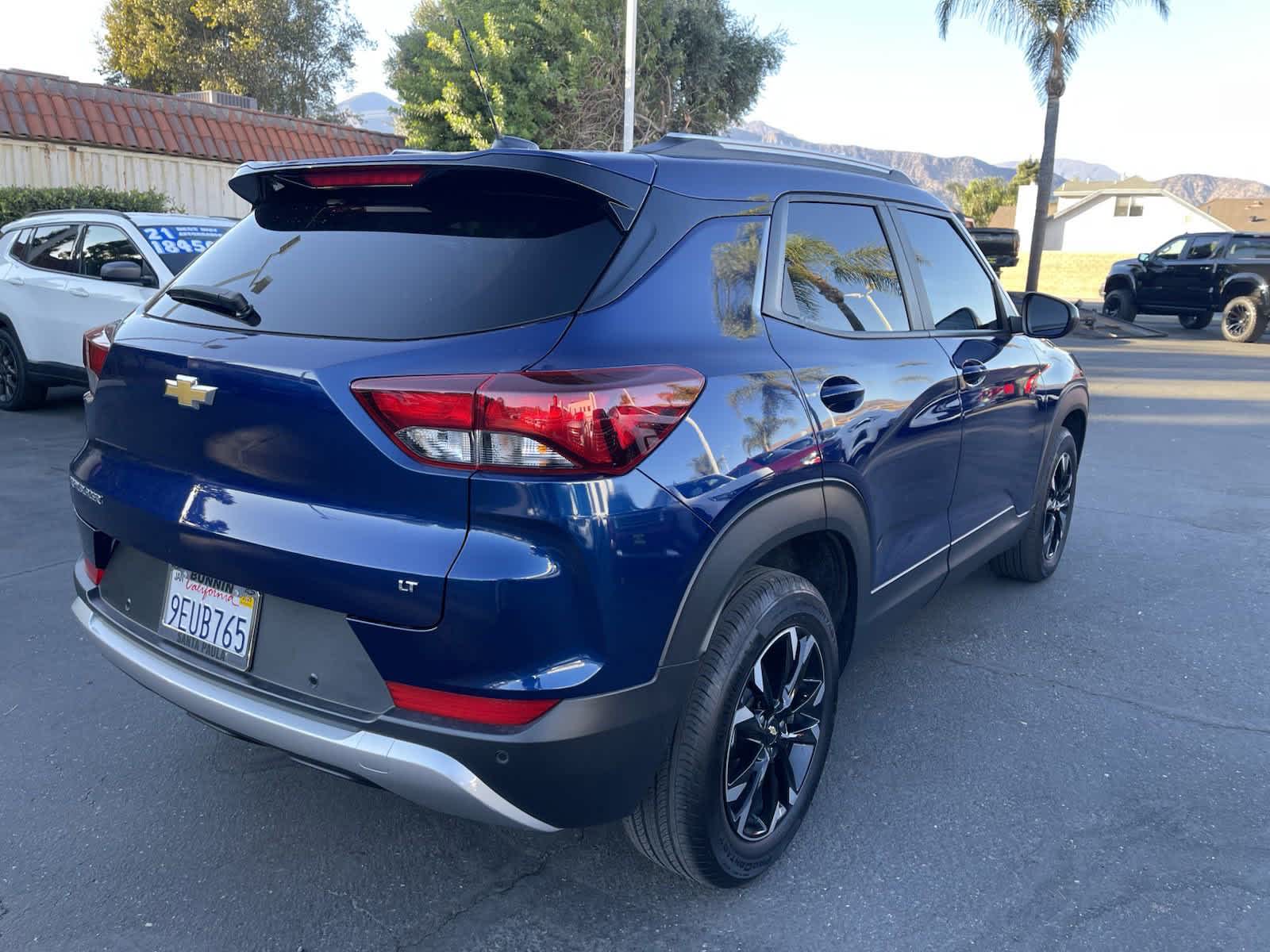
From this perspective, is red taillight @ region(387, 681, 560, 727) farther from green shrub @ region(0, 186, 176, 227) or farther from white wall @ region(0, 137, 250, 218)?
green shrub @ region(0, 186, 176, 227)

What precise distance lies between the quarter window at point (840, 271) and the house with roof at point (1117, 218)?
203 feet

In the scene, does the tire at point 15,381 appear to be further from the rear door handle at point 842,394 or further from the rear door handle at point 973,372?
the rear door handle at point 842,394

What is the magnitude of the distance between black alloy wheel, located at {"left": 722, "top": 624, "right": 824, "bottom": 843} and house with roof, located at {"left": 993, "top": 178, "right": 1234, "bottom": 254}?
62795 millimetres

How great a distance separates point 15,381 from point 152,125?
31.4 ft

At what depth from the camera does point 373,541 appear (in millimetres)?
2107

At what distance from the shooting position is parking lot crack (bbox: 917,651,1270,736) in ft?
12.0

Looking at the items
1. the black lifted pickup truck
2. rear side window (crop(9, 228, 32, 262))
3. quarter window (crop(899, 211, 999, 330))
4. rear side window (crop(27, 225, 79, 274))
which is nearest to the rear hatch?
quarter window (crop(899, 211, 999, 330))

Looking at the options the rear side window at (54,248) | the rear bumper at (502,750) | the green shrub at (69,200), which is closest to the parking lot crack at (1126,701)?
the rear bumper at (502,750)

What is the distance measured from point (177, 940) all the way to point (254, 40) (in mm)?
36526

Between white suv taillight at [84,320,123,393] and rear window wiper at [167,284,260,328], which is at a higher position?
rear window wiper at [167,284,260,328]

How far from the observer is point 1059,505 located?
509 centimetres

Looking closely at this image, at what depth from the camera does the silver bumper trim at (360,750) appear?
2100 mm

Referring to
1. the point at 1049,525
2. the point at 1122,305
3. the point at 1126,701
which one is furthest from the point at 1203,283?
the point at 1126,701

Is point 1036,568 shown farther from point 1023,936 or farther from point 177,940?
point 177,940
